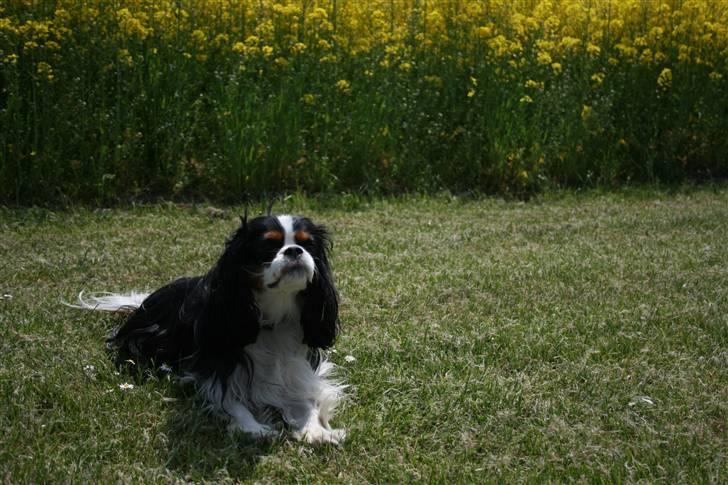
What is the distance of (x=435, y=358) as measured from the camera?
4691 mm

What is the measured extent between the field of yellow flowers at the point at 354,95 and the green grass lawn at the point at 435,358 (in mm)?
793

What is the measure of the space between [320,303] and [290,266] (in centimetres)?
38

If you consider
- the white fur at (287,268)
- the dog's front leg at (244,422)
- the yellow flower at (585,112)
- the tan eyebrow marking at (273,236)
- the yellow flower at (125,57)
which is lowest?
the yellow flower at (585,112)

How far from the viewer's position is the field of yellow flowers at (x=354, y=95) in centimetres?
827

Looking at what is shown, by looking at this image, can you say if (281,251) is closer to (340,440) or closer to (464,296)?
(340,440)

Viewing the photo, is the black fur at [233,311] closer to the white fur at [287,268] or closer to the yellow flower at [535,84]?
the white fur at [287,268]

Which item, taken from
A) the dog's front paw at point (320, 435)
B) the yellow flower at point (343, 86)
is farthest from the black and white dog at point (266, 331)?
the yellow flower at point (343, 86)

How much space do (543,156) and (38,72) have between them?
4.91 metres

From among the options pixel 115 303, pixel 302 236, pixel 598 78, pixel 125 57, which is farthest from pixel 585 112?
pixel 302 236

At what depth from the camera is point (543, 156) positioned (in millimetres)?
9625

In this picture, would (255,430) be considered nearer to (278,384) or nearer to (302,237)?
(278,384)

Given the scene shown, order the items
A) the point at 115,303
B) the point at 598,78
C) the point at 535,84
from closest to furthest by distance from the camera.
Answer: the point at 115,303, the point at 535,84, the point at 598,78

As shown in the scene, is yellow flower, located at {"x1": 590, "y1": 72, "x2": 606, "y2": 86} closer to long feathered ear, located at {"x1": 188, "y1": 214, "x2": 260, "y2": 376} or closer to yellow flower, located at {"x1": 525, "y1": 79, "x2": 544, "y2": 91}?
yellow flower, located at {"x1": 525, "y1": 79, "x2": 544, "y2": 91}

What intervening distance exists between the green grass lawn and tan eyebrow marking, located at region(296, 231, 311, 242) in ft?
2.56
